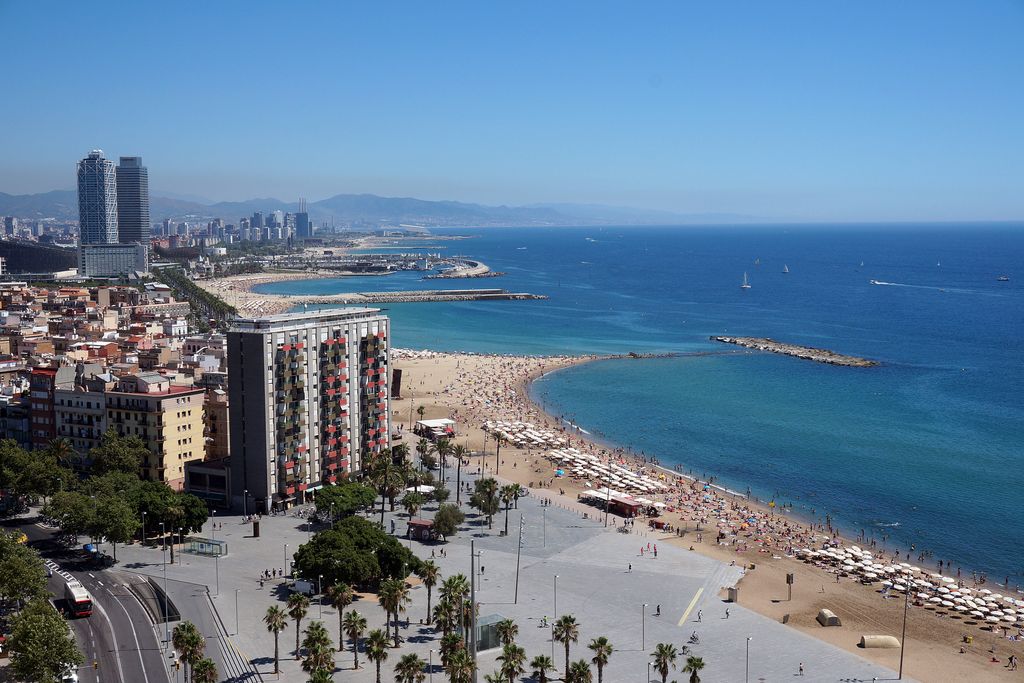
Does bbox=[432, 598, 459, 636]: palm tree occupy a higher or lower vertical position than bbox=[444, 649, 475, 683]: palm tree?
lower

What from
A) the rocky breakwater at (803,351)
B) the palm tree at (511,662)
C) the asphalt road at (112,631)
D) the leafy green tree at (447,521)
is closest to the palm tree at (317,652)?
the asphalt road at (112,631)

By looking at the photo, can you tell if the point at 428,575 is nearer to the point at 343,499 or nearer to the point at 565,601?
the point at 565,601

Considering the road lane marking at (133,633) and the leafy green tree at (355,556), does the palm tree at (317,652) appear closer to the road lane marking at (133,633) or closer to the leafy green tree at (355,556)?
the road lane marking at (133,633)

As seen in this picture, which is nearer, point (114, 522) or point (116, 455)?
point (114, 522)

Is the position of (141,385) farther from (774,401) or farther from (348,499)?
(774,401)

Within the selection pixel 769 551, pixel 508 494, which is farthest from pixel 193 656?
pixel 769 551

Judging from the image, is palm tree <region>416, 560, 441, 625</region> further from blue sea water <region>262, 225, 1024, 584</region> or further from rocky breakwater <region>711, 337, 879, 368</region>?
rocky breakwater <region>711, 337, 879, 368</region>

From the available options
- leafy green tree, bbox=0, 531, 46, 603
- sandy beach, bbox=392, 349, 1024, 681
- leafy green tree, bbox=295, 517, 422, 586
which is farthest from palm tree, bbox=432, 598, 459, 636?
leafy green tree, bbox=0, 531, 46, 603
